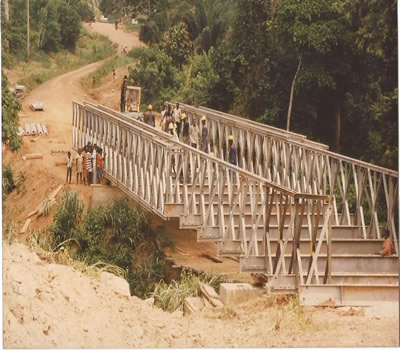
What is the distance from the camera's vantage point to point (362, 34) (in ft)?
76.1

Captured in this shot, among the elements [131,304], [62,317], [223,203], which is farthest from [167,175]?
[62,317]

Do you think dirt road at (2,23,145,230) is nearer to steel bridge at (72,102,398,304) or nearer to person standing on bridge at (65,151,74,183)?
person standing on bridge at (65,151,74,183)

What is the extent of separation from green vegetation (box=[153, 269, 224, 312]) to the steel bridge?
79 centimetres

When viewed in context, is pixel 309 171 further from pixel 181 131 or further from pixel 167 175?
pixel 181 131

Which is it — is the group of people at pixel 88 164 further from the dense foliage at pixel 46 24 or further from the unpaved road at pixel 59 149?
the dense foliage at pixel 46 24

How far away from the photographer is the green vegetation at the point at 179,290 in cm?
1991

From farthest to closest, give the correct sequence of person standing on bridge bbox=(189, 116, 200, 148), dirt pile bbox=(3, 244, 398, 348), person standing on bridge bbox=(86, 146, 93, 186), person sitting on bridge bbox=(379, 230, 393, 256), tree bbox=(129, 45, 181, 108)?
person standing on bridge bbox=(189, 116, 200, 148), tree bbox=(129, 45, 181, 108), person standing on bridge bbox=(86, 146, 93, 186), person sitting on bridge bbox=(379, 230, 393, 256), dirt pile bbox=(3, 244, 398, 348)

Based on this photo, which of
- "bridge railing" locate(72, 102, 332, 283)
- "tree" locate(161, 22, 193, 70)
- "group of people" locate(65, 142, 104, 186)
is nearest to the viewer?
"bridge railing" locate(72, 102, 332, 283)

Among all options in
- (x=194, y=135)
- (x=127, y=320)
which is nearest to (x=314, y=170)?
(x=194, y=135)

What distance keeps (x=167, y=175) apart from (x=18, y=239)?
418cm

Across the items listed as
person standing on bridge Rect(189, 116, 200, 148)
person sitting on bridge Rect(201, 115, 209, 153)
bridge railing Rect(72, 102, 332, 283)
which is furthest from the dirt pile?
person standing on bridge Rect(189, 116, 200, 148)

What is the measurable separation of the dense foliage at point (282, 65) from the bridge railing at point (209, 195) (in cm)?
167

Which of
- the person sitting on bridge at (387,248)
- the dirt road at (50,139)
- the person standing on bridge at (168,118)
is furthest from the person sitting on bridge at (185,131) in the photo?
the person sitting on bridge at (387,248)

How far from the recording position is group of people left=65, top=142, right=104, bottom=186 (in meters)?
23.1
